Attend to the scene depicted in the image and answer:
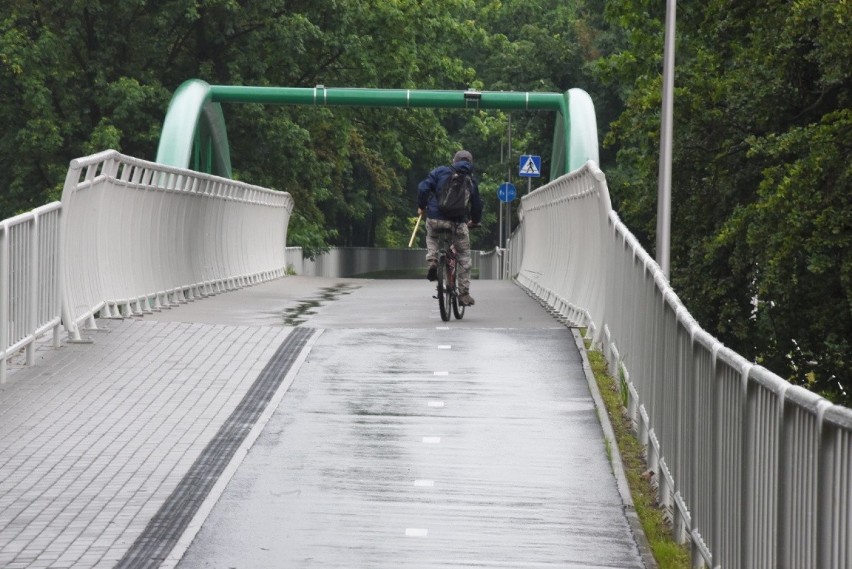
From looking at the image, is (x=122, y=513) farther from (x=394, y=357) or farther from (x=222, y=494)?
(x=394, y=357)

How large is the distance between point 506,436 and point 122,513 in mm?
3148

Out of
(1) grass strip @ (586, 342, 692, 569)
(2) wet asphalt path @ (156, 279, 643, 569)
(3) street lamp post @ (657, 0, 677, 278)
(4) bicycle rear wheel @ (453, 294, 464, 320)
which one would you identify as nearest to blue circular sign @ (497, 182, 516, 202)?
(3) street lamp post @ (657, 0, 677, 278)

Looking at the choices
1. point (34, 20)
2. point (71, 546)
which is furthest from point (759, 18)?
point (34, 20)

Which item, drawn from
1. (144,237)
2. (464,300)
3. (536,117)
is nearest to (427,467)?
(464,300)

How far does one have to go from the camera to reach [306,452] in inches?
409

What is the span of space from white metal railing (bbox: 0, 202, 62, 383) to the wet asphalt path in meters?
2.10

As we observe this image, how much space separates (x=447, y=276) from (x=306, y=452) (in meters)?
7.59

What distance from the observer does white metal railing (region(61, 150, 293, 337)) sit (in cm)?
1571

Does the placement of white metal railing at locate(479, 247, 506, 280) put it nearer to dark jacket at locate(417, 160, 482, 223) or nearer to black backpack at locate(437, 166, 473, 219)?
dark jacket at locate(417, 160, 482, 223)

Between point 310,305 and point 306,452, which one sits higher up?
point 310,305

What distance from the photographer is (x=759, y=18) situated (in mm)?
24719

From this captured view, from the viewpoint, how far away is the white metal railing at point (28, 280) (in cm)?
1262

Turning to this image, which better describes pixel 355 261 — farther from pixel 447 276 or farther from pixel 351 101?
pixel 447 276

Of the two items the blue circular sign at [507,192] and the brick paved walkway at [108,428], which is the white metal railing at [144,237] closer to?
the brick paved walkway at [108,428]
